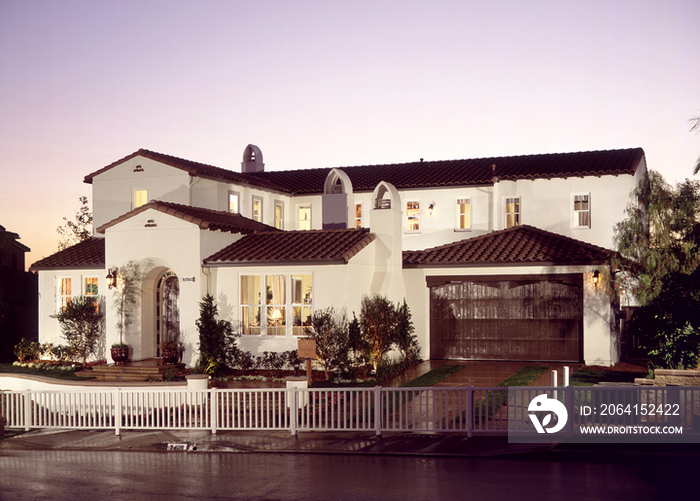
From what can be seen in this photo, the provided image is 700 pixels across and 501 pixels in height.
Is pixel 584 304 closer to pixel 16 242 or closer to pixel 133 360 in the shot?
pixel 133 360

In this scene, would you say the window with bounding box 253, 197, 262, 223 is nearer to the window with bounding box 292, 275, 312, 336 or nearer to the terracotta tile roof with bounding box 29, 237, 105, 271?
the terracotta tile roof with bounding box 29, 237, 105, 271

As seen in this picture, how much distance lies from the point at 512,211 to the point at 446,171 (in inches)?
132

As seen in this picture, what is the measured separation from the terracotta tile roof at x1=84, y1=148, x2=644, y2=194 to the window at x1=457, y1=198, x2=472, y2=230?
0.69 metres

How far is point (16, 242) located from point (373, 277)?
2338 centimetres

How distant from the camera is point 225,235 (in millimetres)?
20750

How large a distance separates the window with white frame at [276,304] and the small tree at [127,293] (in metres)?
3.20

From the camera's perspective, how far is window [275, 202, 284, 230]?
27844 millimetres

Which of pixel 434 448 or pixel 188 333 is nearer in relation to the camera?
pixel 434 448

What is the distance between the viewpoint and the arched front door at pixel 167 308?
2148 cm

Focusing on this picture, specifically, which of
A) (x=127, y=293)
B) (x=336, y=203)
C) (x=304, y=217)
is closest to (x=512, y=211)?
(x=336, y=203)

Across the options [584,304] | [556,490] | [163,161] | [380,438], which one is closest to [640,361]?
[584,304]

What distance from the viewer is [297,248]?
65.1 ft

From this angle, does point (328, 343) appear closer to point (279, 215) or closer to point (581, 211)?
point (279, 215)

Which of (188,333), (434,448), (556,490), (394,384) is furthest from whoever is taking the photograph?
(188,333)
